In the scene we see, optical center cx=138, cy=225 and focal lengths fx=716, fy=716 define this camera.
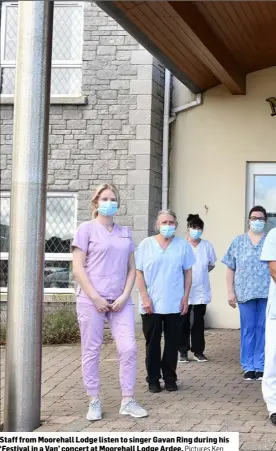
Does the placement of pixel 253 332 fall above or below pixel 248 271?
below

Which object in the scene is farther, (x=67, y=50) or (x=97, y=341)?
(x=67, y=50)

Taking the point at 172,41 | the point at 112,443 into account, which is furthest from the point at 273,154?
the point at 112,443

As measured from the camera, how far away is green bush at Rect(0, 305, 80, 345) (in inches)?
412

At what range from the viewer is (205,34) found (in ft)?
31.4

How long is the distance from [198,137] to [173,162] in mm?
613

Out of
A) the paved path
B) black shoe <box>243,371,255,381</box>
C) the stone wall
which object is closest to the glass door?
the stone wall

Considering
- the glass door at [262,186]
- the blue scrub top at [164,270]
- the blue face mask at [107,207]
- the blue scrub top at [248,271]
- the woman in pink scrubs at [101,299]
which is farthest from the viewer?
the glass door at [262,186]

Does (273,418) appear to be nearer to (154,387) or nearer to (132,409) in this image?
(132,409)

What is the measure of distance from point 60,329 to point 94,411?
4.76 meters

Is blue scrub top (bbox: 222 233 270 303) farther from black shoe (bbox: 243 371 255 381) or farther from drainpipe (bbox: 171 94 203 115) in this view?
drainpipe (bbox: 171 94 203 115)

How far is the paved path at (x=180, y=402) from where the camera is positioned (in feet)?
18.3

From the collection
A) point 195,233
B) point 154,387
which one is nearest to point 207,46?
point 195,233

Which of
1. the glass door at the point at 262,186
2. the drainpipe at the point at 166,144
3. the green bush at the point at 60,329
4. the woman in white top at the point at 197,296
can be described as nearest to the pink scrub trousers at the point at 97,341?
the woman in white top at the point at 197,296

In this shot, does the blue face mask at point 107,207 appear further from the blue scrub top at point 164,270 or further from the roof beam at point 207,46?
the roof beam at point 207,46
